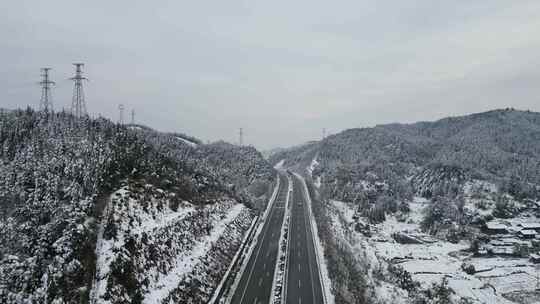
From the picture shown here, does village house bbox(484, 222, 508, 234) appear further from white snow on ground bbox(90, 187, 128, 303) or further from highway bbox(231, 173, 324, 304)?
white snow on ground bbox(90, 187, 128, 303)

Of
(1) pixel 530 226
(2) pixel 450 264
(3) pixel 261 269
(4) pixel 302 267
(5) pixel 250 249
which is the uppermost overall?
(5) pixel 250 249

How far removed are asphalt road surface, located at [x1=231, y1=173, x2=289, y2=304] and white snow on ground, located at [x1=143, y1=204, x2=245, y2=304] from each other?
7450 millimetres

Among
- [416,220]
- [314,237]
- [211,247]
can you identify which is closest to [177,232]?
[211,247]

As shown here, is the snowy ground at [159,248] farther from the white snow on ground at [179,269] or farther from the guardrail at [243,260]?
the guardrail at [243,260]

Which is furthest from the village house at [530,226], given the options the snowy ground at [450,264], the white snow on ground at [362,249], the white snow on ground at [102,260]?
the white snow on ground at [102,260]

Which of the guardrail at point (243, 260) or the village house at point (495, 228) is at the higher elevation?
the guardrail at point (243, 260)

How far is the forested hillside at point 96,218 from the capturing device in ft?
94.1

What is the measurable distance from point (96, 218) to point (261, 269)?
27.0 meters

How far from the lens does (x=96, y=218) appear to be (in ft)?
122

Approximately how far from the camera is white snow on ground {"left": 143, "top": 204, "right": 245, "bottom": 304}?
33.8 meters

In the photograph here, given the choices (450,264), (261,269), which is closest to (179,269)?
(261,269)

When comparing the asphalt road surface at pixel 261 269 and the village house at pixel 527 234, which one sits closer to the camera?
the asphalt road surface at pixel 261 269

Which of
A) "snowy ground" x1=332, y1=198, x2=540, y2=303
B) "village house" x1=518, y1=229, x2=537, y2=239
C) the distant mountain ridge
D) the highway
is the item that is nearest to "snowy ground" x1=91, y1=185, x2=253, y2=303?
the highway

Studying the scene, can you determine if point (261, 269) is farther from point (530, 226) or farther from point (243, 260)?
point (530, 226)
